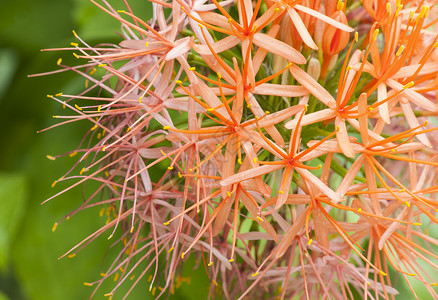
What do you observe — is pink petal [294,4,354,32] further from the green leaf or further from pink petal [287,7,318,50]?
the green leaf

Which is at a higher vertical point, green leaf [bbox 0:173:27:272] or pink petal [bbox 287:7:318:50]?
pink petal [bbox 287:7:318:50]

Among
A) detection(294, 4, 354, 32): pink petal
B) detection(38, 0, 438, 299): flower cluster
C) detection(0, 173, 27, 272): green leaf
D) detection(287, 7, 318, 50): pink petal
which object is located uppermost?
detection(294, 4, 354, 32): pink petal

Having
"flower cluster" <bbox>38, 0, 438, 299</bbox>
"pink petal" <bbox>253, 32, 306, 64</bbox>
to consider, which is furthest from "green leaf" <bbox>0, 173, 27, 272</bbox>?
"pink petal" <bbox>253, 32, 306, 64</bbox>

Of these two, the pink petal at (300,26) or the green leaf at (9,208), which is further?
the green leaf at (9,208)

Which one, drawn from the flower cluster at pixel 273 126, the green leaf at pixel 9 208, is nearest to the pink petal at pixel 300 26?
the flower cluster at pixel 273 126

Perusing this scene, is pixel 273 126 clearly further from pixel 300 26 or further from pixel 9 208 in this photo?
pixel 9 208

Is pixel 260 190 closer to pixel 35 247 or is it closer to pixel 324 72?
pixel 324 72

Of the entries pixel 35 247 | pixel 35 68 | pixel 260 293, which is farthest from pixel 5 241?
pixel 260 293

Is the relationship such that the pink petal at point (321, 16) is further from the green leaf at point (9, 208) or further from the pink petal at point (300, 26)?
the green leaf at point (9, 208)

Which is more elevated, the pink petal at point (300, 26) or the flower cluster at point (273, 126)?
the pink petal at point (300, 26)
